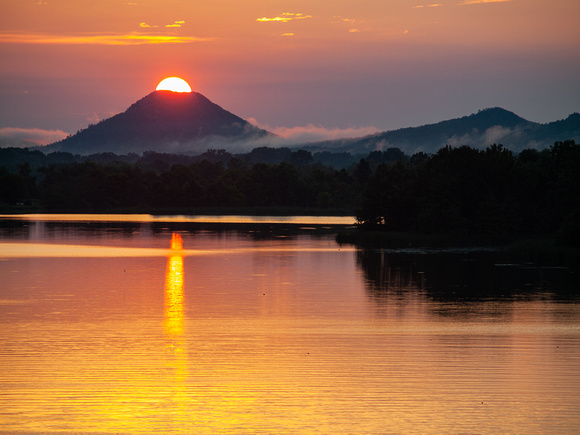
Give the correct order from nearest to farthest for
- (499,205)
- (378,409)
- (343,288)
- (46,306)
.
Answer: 1. (378,409)
2. (46,306)
3. (343,288)
4. (499,205)

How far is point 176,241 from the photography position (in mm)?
87750

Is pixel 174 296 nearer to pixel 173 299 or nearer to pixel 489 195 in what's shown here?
pixel 173 299

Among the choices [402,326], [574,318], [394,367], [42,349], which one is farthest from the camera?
[574,318]

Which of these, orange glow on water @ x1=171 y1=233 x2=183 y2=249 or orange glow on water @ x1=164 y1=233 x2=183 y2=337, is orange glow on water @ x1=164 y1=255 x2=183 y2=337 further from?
orange glow on water @ x1=171 y1=233 x2=183 y2=249

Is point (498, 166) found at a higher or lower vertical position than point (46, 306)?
higher

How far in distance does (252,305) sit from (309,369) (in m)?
14.1

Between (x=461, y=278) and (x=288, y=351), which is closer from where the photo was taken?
(x=288, y=351)

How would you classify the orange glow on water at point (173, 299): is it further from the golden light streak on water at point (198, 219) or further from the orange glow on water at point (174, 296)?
the golden light streak on water at point (198, 219)

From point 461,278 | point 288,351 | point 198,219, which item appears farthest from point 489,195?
point 198,219

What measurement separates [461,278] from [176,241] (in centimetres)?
4432

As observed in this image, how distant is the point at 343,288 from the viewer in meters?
44.5

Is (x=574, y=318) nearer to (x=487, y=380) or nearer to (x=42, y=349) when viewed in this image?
(x=487, y=380)

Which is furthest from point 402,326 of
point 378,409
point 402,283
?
point 402,283

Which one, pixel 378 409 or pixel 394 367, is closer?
pixel 378 409
